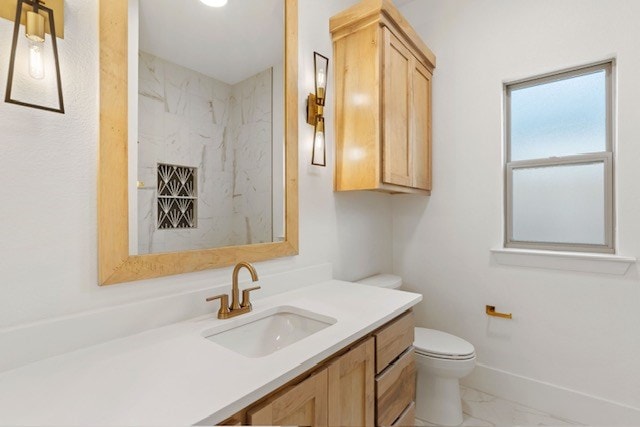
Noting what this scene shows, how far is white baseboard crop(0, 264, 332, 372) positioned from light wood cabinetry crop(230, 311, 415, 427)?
571 millimetres

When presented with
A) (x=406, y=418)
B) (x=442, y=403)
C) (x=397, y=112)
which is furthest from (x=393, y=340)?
(x=397, y=112)

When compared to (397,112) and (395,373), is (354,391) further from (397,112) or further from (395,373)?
(397,112)

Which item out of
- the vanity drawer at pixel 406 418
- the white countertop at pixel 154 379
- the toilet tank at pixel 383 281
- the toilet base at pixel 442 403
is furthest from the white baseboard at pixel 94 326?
the toilet base at pixel 442 403

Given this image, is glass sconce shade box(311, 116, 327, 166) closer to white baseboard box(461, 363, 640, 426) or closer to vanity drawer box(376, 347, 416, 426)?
vanity drawer box(376, 347, 416, 426)

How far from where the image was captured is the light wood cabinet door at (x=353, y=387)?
38.9 inches

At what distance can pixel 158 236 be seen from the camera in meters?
1.13

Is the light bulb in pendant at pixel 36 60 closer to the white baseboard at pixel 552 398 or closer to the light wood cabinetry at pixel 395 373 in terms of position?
the light wood cabinetry at pixel 395 373

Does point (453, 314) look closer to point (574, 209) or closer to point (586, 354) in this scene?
point (586, 354)

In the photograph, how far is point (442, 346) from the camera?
1.83 m

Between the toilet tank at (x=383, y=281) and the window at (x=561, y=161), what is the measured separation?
837mm

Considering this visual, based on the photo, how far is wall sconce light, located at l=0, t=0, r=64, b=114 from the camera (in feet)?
2.72

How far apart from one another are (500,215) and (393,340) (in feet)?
4.39

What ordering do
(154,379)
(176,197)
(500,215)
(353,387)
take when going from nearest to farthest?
1. (154,379)
2. (353,387)
3. (176,197)
4. (500,215)

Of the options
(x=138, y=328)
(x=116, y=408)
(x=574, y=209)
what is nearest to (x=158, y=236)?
(x=138, y=328)
